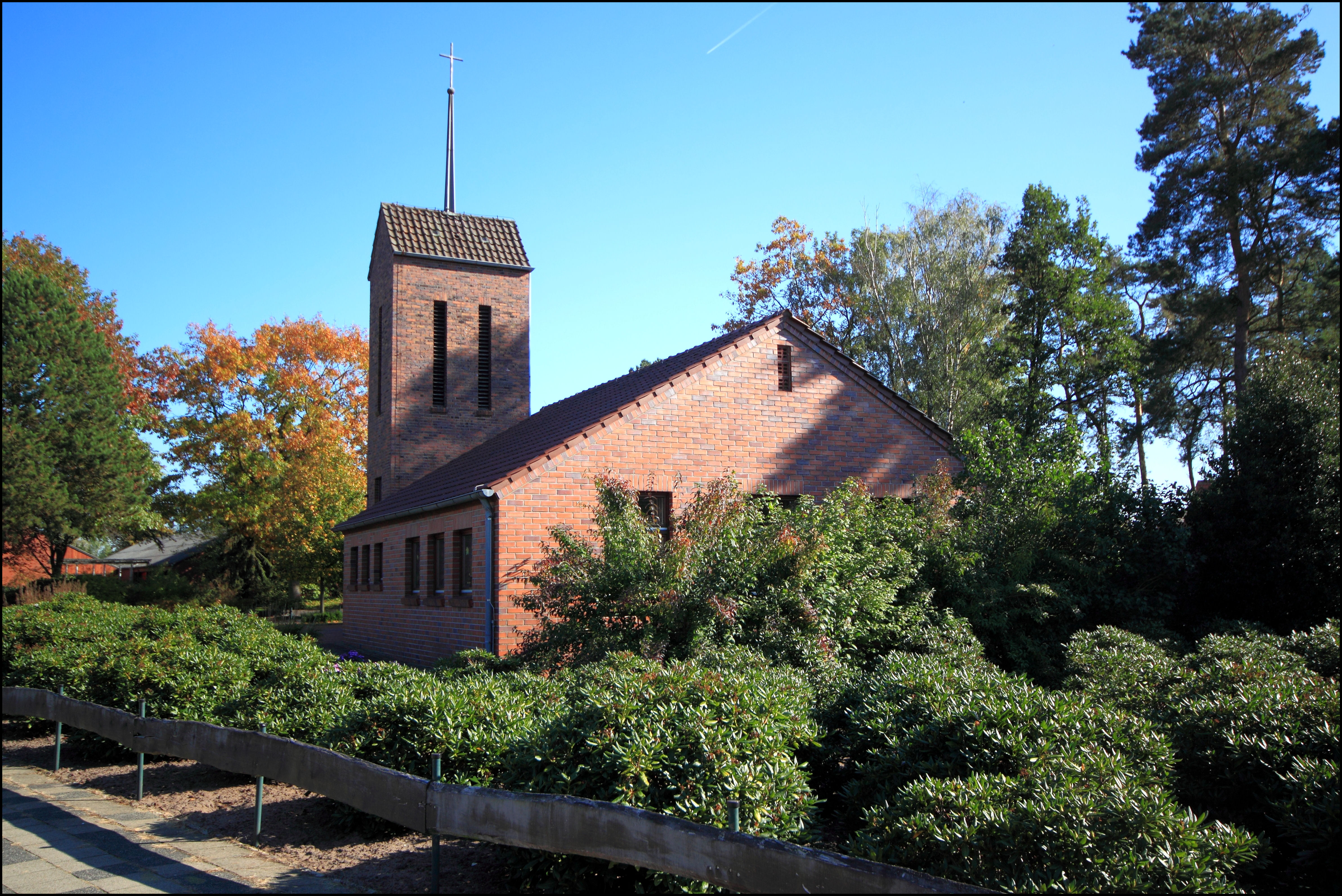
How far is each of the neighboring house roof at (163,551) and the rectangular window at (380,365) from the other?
66.3 feet

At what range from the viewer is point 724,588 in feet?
34.5

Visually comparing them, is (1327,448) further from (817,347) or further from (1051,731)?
(1051,731)

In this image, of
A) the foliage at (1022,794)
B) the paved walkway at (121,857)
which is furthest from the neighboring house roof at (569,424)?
the foliage at (1022,794)

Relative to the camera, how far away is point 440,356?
80.7 feet

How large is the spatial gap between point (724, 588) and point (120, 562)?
181 ft

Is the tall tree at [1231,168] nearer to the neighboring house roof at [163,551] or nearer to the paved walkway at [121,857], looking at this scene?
the paved walkway at [121,857]

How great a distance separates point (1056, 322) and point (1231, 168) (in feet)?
25.6

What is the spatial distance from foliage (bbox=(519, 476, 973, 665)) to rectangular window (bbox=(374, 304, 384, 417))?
14722 mm

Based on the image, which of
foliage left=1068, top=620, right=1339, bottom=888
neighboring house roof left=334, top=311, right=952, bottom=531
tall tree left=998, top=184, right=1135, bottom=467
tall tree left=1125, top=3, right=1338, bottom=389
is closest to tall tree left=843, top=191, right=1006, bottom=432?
tall tree left=998, top=184, right=1135, bottom=467

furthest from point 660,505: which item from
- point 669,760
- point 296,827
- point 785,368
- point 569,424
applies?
point 669,760

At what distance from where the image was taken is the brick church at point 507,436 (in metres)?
14.9

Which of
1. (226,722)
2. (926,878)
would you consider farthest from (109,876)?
(926,878)

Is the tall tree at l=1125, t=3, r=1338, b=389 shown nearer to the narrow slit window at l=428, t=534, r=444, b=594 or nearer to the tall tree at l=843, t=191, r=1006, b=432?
the tall tree at l=843, t=191, r=1006, b=432

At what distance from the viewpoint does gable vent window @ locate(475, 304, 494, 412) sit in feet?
81.6
